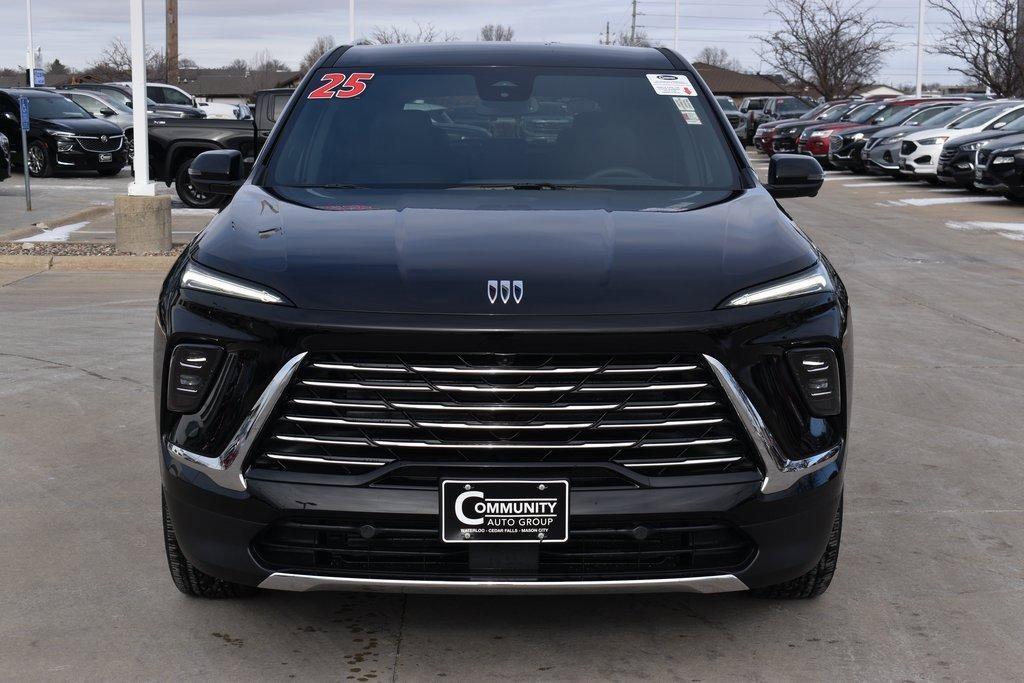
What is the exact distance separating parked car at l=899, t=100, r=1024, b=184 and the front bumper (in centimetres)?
2202

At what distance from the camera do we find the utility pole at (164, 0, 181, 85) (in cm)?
5031

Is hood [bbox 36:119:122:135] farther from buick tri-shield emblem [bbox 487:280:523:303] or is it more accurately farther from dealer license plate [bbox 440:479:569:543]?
dealer license plate [bbox 440:479:569:543]

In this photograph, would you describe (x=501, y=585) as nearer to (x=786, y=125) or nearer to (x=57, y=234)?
(x=57, y=234)

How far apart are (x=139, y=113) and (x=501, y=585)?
10.7m

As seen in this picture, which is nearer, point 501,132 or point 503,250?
point 503,250

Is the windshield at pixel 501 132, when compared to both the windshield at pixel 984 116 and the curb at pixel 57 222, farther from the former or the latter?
the windshield at pixel 984 116

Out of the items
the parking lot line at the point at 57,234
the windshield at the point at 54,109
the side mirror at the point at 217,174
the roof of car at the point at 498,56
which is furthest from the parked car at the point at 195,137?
the side mirror at the point at 217,174

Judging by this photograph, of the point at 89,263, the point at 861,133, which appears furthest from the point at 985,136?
the point at 89,263

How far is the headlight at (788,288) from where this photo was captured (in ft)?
11.1

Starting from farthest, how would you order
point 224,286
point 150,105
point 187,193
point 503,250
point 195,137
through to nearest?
point 150,105, point 195,137, point 187,193, point 503,250, point 224,286

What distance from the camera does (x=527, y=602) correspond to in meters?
4.04

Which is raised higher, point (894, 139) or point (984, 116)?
point (984, 116)

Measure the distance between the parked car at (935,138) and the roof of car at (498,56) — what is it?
66.0 ft

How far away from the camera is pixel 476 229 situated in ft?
12.4
